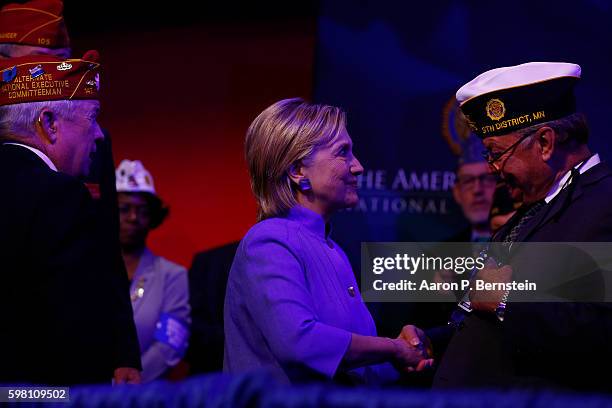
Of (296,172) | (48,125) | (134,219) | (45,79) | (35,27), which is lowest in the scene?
(134,219)

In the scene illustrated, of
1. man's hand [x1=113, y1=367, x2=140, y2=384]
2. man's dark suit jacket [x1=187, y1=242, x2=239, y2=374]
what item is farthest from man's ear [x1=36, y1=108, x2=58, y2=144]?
man's dark suit jacket [x1=187, y1=242, x2=239, y2=374]

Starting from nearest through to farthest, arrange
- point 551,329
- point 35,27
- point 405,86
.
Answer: point 551,329
point 35,27
point 405,86

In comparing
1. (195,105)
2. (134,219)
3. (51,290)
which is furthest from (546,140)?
(195,105)

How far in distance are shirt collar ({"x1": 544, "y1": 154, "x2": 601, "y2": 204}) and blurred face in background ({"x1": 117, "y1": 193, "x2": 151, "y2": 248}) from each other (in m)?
2.70

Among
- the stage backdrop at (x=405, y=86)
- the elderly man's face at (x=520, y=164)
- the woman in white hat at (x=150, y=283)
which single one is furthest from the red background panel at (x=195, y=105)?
the elderly man's face at (x=520, y=164)

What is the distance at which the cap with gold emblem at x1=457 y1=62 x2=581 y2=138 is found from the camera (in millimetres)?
2418

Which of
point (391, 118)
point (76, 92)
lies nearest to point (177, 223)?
point (391, 118)

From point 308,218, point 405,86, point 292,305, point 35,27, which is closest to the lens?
point 292,305

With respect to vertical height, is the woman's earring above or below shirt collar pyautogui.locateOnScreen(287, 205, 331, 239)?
above

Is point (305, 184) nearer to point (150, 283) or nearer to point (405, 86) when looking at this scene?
point (405, 86)

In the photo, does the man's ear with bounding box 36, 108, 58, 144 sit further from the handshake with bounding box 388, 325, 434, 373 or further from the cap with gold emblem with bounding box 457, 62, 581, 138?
the cap with gold emblem with bounding box 457, 62, 581, 138

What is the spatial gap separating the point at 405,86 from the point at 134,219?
1.66m

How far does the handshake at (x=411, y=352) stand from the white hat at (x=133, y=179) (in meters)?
2.72

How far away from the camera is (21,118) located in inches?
88.2
